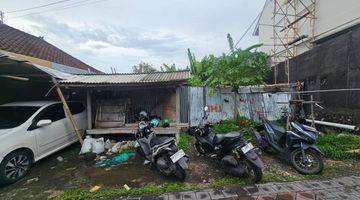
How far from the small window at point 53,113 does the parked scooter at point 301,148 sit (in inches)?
245

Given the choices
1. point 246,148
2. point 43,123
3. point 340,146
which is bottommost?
point 340,146

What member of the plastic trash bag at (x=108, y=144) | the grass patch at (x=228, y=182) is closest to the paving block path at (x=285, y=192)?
the grass patch at (x=228, y=182)

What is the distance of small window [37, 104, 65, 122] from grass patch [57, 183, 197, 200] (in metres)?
2.79

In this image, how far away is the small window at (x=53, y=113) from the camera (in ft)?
20.1

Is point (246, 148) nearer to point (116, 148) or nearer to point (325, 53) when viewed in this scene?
point (116, 148)

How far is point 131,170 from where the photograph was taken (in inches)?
212

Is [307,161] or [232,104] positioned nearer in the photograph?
[307,161]

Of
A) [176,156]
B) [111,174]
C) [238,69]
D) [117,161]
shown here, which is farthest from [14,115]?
[238,69]

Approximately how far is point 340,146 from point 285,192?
10.1ft

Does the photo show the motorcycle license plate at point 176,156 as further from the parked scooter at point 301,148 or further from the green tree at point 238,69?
the green tree at point 238,69

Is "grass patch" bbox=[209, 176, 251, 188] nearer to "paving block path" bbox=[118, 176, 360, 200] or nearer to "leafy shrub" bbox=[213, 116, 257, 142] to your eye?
"paving block path" bbox=[118, 176, 360, 200]

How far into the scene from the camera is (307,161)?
4.74 meters

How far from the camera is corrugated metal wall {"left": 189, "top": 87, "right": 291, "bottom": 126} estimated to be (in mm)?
9805

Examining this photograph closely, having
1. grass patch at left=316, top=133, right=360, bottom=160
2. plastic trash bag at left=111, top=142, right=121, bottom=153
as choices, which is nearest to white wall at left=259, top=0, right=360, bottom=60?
grass patch at left=316, top=133, right=360, bottom=160
